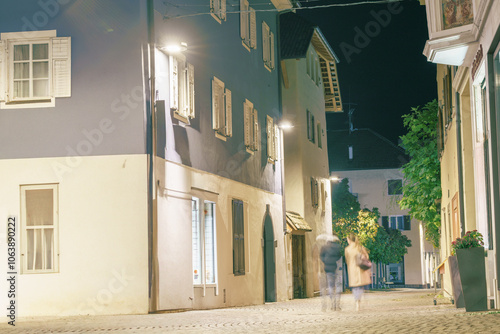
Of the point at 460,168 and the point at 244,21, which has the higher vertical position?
the point at 244,21

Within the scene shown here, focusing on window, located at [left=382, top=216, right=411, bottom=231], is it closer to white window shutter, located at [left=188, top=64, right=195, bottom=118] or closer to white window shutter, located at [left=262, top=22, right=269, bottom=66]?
white window shutter, located at [left=262, top=22, right=269, bottom=66]

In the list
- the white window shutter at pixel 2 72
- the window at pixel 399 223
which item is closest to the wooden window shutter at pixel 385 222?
the window at pixel 399 223

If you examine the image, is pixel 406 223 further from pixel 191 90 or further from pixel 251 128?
pixel 191 90

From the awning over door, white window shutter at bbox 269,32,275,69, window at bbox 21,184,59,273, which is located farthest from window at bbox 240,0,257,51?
window at bbox 21,184,59,273

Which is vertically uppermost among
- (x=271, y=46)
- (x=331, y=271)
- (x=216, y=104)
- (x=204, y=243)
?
(x=271, y=46)

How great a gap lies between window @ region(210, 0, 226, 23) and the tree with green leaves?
36.2 feet

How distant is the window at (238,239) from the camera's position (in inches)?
890

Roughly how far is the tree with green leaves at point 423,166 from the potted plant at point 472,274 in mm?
16697

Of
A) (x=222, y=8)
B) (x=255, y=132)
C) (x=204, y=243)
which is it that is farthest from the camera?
(x=255, y=132)

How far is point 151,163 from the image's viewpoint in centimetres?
1650

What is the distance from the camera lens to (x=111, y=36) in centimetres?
1681

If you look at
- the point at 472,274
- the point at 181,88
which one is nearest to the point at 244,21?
the point at 181,88

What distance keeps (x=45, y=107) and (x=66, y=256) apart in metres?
2.96

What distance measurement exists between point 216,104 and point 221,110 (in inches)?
19.5
